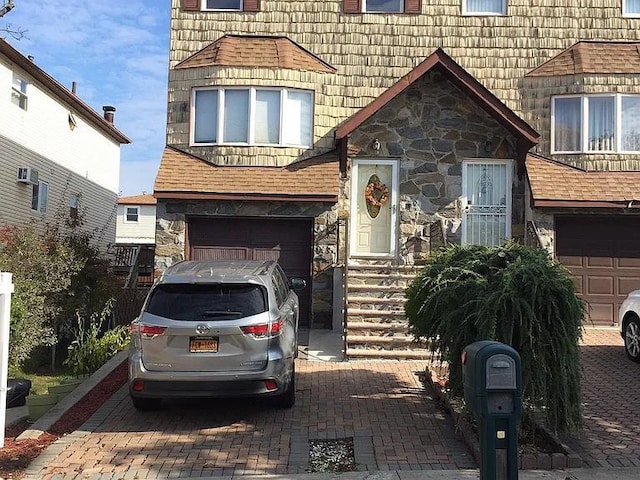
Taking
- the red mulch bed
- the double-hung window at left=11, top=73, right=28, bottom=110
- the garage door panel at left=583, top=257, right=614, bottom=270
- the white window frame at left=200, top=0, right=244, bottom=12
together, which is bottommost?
the red mulch bed

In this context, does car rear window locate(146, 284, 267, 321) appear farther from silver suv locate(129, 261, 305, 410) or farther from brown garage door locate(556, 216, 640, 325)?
brown garage door locate(556, 216, 640, 325)

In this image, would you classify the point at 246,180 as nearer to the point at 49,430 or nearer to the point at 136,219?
the point at 49,430

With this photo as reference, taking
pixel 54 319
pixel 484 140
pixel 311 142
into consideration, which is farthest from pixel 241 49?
pixel 54 319

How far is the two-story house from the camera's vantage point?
13.1 meters

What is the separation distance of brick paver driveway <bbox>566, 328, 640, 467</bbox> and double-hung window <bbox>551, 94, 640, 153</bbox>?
477 cm

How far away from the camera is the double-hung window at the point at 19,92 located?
17.3 m

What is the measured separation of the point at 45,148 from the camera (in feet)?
64.1

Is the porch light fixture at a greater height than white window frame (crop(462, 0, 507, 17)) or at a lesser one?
lesser

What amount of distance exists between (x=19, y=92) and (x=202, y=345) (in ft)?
47.0

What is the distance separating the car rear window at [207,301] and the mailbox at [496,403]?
3167 millimetres

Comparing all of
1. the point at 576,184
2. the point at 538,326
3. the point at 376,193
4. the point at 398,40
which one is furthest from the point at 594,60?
the point at 538,326

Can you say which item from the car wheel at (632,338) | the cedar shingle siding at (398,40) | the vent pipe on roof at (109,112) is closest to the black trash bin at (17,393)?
the cedar shingle siding at (398,40)

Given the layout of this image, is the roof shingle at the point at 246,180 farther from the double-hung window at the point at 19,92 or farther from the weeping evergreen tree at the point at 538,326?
the weeping evergreen tree at the point at 538,326

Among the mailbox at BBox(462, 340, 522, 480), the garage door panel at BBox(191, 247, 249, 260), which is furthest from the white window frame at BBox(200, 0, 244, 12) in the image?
the mailbox at BBox(462, 340, 522, 480)
